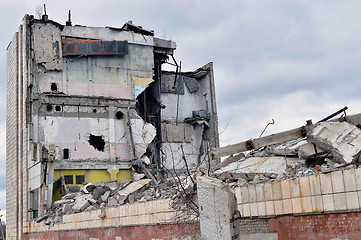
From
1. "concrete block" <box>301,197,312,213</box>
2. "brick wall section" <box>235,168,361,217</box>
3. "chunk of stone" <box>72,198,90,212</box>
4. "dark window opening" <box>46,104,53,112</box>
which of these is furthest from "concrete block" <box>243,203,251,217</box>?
"dark window opening" <box>46,104,53,112</box>

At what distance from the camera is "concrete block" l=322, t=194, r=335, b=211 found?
6699 mm

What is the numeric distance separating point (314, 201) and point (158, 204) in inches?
162

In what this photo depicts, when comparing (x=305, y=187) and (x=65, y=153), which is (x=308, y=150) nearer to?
(x=305, y=187)

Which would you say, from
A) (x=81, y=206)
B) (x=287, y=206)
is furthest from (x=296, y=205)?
(x=81, y=206)

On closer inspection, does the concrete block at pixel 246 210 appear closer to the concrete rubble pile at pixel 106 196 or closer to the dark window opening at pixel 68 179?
the concrete rubble pile at pixel 106 196

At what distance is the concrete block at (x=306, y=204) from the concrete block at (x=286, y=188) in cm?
32

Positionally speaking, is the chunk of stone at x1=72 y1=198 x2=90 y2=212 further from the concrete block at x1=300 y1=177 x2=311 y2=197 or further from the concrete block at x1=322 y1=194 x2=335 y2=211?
the concrete block at x1=322 y1=194 x2=335 y2=211

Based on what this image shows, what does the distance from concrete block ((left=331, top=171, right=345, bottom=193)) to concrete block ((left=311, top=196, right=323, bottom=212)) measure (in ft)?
0.98

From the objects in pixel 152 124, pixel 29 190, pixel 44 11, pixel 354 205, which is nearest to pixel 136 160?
pixel 152 124

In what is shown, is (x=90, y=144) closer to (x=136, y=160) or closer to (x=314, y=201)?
(x=136, y=160)

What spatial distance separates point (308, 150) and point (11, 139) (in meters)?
21.0

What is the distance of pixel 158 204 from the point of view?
1012cm

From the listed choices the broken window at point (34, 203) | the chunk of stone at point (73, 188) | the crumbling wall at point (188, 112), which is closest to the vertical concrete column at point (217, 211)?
the chunk of stone at point (73, 188)

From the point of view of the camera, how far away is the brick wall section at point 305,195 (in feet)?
21.2
